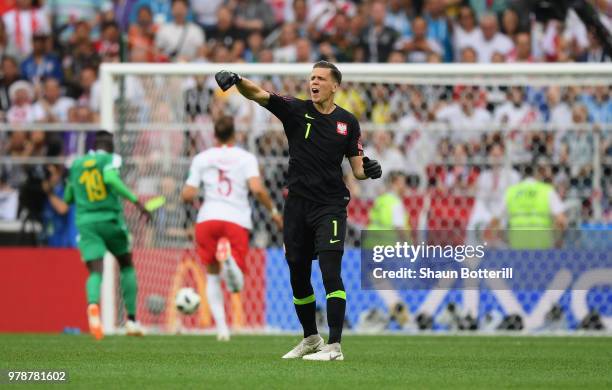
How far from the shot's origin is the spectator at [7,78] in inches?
765

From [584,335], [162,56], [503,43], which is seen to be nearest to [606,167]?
[584,335]

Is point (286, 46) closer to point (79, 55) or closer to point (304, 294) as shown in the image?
point (79, 55)

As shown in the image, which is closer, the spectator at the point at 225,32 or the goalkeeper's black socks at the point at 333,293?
the goalkeeper's black socks at the point at 333,293

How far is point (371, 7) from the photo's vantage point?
1945 centimetres

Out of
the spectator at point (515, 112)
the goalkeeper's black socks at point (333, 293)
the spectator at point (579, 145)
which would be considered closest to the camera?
the goalkeeper's black socks at point (333, 293)

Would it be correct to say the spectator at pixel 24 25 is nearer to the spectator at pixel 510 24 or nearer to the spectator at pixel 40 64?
the spectator at pixel 40 64

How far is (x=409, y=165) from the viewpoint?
16.2m

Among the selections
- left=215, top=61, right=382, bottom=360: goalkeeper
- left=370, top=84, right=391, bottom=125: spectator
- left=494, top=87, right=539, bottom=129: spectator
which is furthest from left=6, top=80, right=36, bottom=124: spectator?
left=215, top=61, right=382, bottom=360: goalkeeper

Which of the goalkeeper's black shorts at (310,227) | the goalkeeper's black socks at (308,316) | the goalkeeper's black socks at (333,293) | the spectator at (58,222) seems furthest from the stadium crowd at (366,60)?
the goalkeeper's black socks at (333,293)

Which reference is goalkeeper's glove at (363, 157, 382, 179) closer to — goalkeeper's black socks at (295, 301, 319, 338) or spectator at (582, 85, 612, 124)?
goalkeeper's black socks at (295, 301, 319, 338)

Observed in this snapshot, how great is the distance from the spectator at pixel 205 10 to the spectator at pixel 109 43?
1.32m

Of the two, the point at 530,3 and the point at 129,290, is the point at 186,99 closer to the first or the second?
the point at 129,290

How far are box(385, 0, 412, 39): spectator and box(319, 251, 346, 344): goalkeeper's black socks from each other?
10.7 m

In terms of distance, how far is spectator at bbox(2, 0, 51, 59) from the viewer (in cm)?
2059
